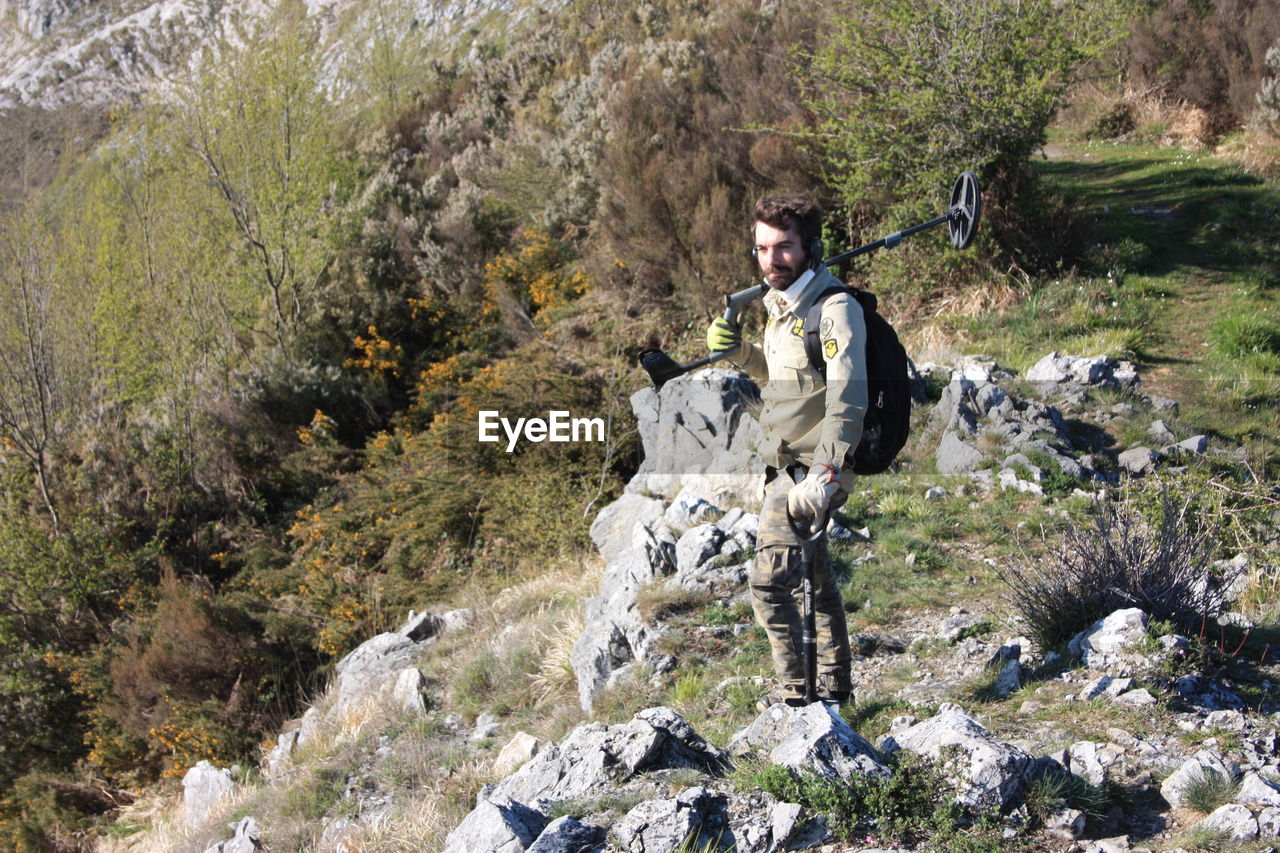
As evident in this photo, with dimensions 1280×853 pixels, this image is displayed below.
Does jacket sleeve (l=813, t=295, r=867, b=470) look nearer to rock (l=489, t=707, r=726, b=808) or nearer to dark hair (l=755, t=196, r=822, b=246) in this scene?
dark hair (l=755, t=196, r=822, b=246)

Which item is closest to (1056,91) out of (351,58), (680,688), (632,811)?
(680,688)

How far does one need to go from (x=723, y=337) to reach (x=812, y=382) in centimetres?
39

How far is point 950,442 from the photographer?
6297 mm

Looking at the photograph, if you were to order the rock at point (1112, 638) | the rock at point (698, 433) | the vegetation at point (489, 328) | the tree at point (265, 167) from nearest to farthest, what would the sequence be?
the rock at point (1112, 638), the vegetation at point (489, 328), the rock at point (698, 433), the tree at point (265, 167)

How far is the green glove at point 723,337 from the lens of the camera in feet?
10.6

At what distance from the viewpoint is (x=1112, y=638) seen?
344cm

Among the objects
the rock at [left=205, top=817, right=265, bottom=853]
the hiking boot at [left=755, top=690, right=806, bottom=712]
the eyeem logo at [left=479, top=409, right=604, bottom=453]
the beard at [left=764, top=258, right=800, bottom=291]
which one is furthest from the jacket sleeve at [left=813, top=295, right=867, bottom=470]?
the eyeem logo at [left=479, top=409, right=604, bottom=453]

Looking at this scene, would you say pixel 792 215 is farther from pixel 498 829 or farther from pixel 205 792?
pixel 205 792

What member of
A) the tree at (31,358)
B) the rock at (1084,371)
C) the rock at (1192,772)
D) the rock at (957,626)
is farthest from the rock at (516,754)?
the tree at (31,358)

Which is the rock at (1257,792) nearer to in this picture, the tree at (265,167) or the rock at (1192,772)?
the rock at (1192,772)

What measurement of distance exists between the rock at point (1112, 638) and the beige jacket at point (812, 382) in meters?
1.47

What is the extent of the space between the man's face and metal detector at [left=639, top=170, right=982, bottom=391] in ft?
A: 0.37

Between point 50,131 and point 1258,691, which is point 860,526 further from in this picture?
point 50,131

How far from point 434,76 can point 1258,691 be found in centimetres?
2435
